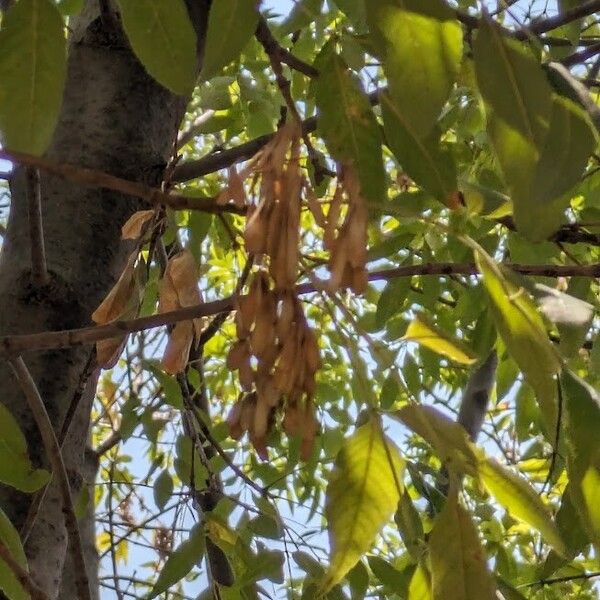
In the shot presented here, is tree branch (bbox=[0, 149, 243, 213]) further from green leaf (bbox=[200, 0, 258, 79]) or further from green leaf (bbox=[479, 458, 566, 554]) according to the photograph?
green leaf (bbox=[479, 458, 566, 554])

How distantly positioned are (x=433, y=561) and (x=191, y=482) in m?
0.57

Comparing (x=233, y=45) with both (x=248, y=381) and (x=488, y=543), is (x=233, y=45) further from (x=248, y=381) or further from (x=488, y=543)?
(x=488, y=543)

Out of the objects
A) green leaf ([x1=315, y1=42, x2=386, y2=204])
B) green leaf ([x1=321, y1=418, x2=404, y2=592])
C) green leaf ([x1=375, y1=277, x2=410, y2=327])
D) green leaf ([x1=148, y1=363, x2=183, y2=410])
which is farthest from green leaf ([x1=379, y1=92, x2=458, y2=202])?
green leaf ([x1=148, y1=363, x2=183, y2=410])

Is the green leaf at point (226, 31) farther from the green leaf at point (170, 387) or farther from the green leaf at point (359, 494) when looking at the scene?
the green leaf at point (170, 387)

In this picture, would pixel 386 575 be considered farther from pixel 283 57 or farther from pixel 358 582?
pixel 283 57

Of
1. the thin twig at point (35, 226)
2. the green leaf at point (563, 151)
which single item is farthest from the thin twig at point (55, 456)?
the green leaf at point (563, 151)

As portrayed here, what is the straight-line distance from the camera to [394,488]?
16.8 inches

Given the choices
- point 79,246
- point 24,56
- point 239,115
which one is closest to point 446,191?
point 24,56

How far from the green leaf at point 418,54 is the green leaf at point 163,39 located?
91 mm

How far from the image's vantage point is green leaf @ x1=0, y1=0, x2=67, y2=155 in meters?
0.37

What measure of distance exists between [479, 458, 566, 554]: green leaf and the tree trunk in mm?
351

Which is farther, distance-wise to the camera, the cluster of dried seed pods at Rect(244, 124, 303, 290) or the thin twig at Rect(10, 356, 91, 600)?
the thin twig at Rect(10, 356, 91, 600)

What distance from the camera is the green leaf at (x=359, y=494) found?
16.1 inches

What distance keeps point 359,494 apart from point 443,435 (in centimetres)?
5
